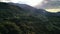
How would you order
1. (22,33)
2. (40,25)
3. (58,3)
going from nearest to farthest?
(22,33) < (40,25) < (58,3)

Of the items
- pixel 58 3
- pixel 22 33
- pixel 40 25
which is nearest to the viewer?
pixel 22 33

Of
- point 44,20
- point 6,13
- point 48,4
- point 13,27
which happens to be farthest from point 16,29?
point 48,4

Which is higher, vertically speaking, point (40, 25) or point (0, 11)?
point (0, 11)

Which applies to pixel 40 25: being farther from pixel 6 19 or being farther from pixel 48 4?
pixel 48 4

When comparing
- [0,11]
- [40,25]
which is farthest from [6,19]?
[40,25]

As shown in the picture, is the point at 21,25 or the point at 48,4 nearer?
the point at 21,25

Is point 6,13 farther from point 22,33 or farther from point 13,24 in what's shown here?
point 22,33
